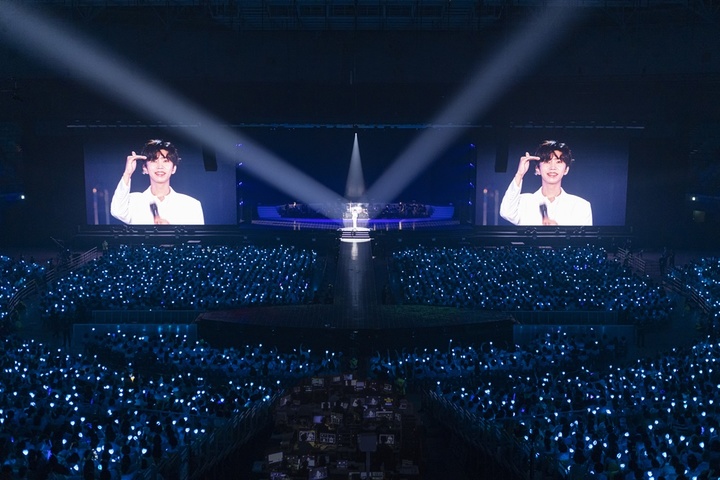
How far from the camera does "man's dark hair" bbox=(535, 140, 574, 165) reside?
3566 cm

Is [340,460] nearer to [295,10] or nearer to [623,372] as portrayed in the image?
[623,372]

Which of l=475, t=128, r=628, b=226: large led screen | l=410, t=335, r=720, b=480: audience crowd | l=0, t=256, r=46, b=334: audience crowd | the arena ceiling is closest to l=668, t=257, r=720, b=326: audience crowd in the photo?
l=410, t=335, r=720, b=480: audience crowd

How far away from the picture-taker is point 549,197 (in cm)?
3584

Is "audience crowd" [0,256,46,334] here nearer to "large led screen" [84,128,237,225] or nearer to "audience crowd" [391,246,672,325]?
"large led screen" [84,128,237,225]

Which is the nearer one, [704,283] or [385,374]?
[385,374]

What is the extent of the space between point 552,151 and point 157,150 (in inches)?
751

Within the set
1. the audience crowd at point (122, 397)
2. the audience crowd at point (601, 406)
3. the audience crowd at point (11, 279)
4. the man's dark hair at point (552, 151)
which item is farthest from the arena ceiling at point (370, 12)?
the audience crowd at point (601, 406)

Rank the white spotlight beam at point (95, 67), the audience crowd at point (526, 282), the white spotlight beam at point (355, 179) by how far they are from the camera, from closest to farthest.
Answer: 1. the audience crowd at point (526, 282)
2. the white spotlight beam at point (95, 67)
3. the white spotlight beam at point (355, 179)

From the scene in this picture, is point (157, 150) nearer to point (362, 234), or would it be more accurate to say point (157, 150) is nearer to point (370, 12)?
point (362, 234)

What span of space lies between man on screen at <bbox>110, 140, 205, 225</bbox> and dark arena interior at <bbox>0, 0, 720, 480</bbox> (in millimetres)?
150

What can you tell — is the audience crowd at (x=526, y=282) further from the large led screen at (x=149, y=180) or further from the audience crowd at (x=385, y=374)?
the large led screen at (x=149, y=180)

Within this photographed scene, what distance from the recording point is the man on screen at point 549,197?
3569 cm

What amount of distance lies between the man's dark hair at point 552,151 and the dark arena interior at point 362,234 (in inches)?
3.8

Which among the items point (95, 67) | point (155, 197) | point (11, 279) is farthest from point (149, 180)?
point (11, 279)
